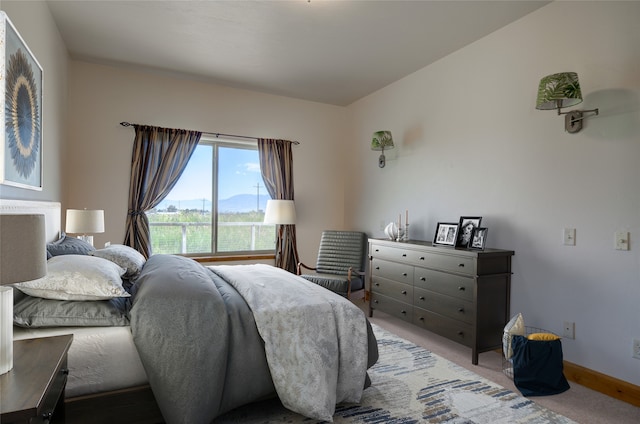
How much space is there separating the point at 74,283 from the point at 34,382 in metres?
0.83

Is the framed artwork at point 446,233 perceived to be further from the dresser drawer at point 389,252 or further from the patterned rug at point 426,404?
the patterned rug at point 426,404

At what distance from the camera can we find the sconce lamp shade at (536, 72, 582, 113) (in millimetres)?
2545

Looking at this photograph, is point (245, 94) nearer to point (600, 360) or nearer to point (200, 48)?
point (200, 48)

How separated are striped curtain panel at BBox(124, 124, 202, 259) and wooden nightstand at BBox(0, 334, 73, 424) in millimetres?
3036

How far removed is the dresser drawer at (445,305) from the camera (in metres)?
3.06

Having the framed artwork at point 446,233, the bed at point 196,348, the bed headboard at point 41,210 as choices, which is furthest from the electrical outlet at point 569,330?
the bed headboard at point 41,210

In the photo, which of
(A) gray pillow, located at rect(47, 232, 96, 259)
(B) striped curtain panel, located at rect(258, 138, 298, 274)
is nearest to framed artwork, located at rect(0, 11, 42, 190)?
(A) gray pillow, located at rect(47, 232, 96, 259)

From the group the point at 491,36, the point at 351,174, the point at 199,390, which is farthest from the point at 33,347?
the point at 351,174

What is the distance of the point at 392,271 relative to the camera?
12.9 ft

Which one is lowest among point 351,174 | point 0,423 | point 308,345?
point 308,345

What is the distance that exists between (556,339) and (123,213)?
4436 millimetres

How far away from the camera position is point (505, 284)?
3.14m

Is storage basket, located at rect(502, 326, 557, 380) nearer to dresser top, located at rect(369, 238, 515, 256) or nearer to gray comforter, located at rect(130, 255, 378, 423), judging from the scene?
dresser top, located at rect(369, 238, 515, 256)

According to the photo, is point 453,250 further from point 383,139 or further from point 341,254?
point 341,254
